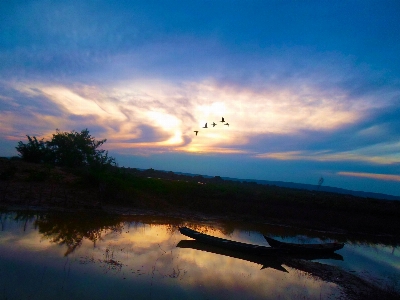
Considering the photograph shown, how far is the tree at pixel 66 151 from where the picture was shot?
3303 cm

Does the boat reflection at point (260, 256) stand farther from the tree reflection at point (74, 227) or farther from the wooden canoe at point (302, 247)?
the tree reflection at point (74, 227)

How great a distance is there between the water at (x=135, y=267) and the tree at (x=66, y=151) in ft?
60.2

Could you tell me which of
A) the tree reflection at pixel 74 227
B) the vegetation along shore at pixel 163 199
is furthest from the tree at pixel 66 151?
the tree reflection at pixel 74 227

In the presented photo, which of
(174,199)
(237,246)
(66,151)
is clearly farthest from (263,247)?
(66,151)

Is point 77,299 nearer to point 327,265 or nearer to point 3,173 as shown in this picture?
point 327,265

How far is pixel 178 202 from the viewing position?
90.5ft

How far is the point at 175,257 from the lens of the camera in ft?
40.1

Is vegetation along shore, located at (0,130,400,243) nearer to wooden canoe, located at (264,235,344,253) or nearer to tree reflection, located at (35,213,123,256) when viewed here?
tree reflection, located at (35,213,123,256)

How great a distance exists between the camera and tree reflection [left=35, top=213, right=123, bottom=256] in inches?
506

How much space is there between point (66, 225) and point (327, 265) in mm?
14526

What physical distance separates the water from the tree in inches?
722

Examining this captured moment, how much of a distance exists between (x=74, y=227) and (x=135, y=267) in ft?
23.2

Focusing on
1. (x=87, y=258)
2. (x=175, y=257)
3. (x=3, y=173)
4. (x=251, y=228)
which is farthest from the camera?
(x=3, y=173)

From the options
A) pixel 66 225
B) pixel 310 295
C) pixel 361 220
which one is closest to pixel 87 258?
pixel 66 225
